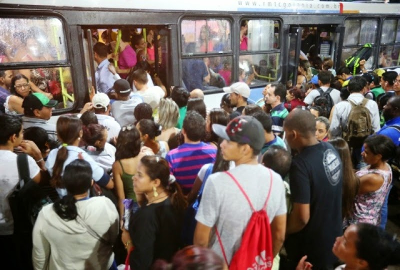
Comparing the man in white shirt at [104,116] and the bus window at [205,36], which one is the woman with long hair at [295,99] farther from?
the man in white shirt at [104,116]

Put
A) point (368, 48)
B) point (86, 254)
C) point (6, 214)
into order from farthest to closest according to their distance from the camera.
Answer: point (368, 48)
point (6, 214)
point (86, 254)

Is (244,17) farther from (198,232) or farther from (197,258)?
(197,258)

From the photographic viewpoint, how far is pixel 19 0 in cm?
365

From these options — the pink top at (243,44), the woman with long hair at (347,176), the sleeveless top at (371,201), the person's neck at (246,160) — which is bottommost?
the sleeveless top at (371,201)

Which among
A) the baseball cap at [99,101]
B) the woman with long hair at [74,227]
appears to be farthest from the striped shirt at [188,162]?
the baseball cap at [99,101]

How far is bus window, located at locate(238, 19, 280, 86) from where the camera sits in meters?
5.79

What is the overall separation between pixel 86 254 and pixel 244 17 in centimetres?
472

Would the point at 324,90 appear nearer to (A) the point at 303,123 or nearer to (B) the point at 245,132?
(A) the point at 303,123

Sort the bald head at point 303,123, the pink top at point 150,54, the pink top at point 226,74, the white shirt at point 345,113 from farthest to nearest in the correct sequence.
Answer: the pink top at point 150,54
the pink top at point 226,74
the white shirt at point 345,113
the bald head at point 303,123

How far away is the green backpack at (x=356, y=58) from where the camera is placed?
7602mm

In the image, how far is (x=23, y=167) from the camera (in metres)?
2.50

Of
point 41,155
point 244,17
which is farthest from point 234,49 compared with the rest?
point 41,155

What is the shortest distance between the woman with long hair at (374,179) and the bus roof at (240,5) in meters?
3.45

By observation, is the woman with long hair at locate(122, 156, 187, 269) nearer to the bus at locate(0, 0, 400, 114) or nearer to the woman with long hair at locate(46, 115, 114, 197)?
the woman with long hair at locate(46, 115, 114, 197)
